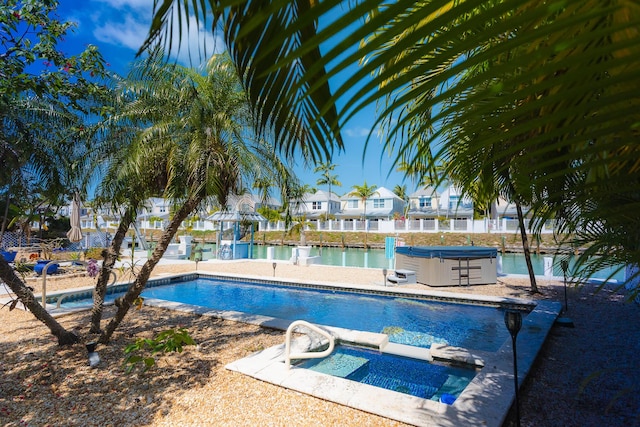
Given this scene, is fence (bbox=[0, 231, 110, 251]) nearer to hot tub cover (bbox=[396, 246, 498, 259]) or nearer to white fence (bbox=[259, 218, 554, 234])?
white fence (bbox=[259, 218, 554, 234])

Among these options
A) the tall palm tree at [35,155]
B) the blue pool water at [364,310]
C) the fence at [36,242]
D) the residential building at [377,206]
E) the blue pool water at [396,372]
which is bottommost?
the blue pool water at [396,372]

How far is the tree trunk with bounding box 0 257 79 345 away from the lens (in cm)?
573

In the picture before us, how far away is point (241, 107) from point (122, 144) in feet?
8.00

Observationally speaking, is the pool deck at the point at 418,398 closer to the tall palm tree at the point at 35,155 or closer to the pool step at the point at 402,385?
the pool step at the point at 402,385

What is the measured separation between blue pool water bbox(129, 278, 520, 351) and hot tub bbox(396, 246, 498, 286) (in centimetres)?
202

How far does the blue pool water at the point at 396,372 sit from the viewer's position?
19.1 feet

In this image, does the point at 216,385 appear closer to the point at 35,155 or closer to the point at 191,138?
the point at 191,138

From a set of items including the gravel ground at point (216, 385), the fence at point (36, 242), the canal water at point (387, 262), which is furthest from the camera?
the fence at point (36, 242)

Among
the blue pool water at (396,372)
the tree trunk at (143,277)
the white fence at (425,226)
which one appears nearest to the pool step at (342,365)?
the blue pool water at (396,372)

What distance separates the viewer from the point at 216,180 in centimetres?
658

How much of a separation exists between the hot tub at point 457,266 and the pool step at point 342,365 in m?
7.36

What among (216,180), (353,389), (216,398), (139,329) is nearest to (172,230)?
(216,180)

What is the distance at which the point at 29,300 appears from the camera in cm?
598

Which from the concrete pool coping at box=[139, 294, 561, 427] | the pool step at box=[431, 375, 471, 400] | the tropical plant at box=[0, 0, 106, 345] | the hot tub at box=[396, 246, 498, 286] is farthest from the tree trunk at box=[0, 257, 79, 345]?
the hot tub at box=[396, 246, 498, 286]
